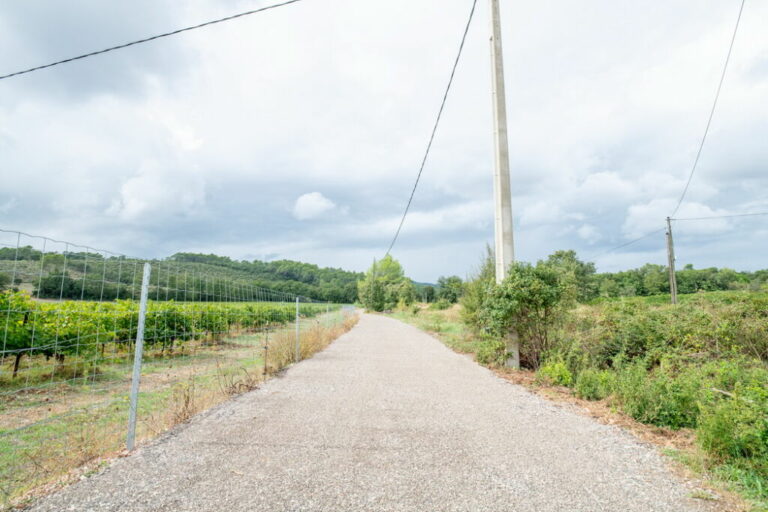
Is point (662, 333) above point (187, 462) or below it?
above

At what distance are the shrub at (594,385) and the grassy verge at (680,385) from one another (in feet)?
0.05

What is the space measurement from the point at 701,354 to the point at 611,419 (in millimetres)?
3498

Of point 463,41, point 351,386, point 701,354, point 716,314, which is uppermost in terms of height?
point 463,41

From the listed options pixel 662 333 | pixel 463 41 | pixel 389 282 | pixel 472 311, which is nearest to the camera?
pixel 662 333

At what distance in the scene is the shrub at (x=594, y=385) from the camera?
235 inches

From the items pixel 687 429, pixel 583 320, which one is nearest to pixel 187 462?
pixel 687 429

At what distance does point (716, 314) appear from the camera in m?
7.83

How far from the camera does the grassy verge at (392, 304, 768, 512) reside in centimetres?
343

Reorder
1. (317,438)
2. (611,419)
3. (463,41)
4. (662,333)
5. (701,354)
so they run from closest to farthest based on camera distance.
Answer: (317,438)
(611,419)
(701,354)
(662,333)
(463,41)

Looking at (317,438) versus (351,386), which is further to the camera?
(351,386)

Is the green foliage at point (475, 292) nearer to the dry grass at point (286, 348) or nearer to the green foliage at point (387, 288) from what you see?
the dry grass at point (286, 348)

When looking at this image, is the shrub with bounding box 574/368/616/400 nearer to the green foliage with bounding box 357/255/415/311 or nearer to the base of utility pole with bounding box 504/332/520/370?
the base of utility pole with bounding box 504/332/520/370

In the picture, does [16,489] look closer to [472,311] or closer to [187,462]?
[187,462]

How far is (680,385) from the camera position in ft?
15.9
